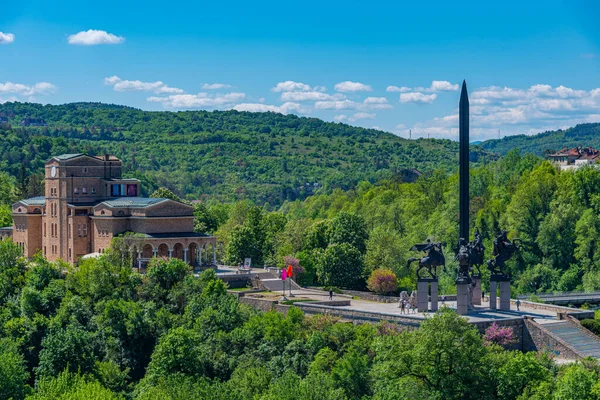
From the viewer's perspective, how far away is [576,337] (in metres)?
59.2

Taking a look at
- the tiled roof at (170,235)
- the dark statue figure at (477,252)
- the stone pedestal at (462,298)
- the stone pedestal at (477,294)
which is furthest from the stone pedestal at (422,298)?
the tiled roof at (170,235)

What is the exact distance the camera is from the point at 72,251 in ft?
269

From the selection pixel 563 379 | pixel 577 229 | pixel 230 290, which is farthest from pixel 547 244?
pixel 563 379

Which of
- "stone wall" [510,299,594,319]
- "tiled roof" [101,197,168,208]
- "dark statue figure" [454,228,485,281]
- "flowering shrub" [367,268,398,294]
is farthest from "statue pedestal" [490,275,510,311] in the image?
"tiled roof" [101,197,168,208]

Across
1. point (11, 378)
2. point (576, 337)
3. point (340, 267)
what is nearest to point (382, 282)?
point (340, 267)

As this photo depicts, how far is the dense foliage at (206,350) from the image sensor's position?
5106cm

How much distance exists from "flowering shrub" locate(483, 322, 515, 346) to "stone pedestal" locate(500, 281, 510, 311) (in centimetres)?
562

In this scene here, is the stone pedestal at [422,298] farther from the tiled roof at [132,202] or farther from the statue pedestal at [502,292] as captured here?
the tiled roof at [132,202]

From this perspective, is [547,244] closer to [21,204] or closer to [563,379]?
[21,204]

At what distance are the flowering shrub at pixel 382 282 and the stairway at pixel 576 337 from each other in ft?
62.0

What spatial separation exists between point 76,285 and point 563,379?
36797 mm

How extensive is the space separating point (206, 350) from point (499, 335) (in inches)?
664

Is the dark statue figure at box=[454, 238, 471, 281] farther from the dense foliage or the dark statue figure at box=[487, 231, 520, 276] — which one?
the dense foliage

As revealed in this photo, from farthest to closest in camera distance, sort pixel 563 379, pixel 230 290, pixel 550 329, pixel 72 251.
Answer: pixel 72 251, pixel 230 290, pixel 550 329, pixel 563 379
